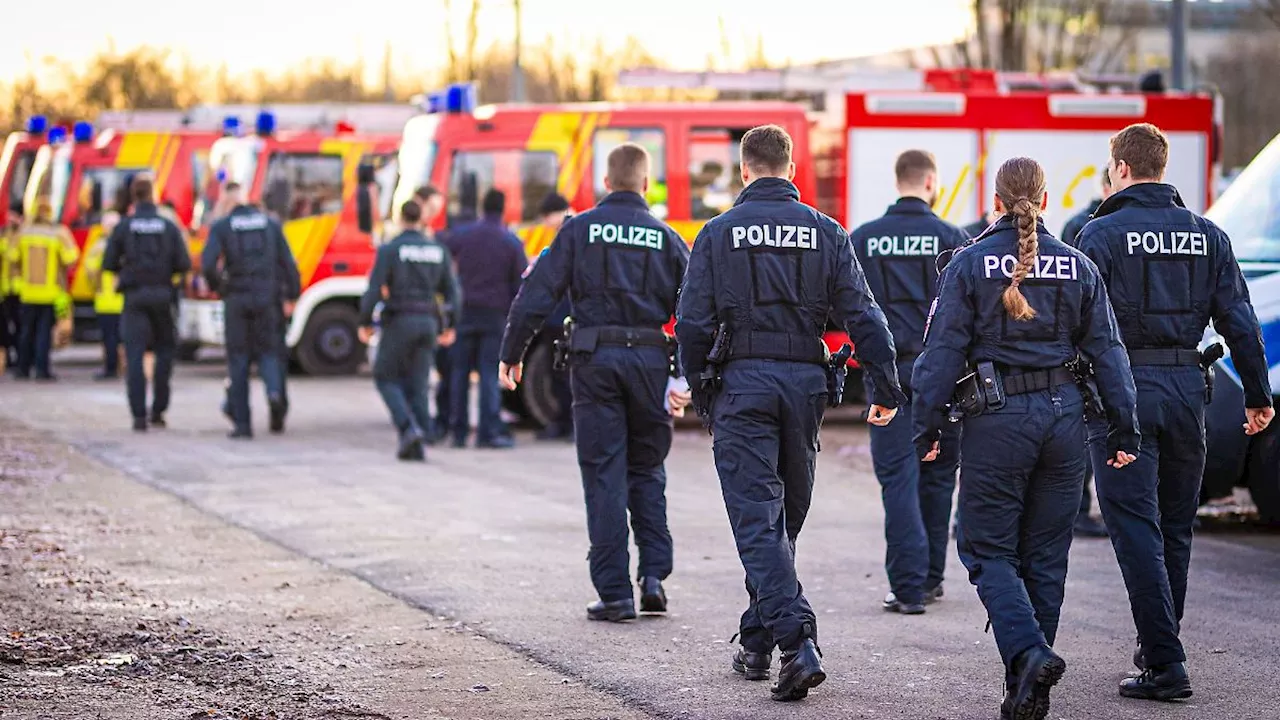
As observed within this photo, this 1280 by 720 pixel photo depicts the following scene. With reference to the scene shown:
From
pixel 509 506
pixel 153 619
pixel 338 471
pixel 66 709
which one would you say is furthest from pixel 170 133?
Result: pixel 66 709

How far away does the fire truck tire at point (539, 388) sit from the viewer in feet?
48.5

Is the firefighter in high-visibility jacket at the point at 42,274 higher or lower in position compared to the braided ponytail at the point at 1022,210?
lower

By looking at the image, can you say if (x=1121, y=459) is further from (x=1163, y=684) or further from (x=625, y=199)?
(x=625, y=199)

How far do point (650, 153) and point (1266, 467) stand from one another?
682 cm

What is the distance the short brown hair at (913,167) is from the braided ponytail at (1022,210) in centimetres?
195

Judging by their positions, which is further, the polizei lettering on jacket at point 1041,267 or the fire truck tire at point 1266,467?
the fire truck tire at point 1266,467

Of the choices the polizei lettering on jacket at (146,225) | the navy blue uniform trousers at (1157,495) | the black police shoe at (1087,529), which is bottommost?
the black police shoe at (1087,529)

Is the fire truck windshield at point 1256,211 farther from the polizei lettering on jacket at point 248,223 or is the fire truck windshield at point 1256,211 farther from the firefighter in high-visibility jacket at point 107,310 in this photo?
the firefighter in high-visibility jacket at point 107,310

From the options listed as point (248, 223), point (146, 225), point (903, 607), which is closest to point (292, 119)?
point (146, 225)

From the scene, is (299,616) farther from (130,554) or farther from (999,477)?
(999,477)

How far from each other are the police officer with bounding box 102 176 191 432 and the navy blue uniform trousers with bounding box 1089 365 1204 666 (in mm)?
9869

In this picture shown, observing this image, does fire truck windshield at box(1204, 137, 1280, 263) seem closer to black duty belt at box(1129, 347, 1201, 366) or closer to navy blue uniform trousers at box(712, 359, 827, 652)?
black duty belt at box(1129, 347, 1201, 366)

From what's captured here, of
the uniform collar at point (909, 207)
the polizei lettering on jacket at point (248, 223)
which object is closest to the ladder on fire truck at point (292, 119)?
the polizei lettering on jacket at point (248, 223)

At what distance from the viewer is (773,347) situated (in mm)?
6293
